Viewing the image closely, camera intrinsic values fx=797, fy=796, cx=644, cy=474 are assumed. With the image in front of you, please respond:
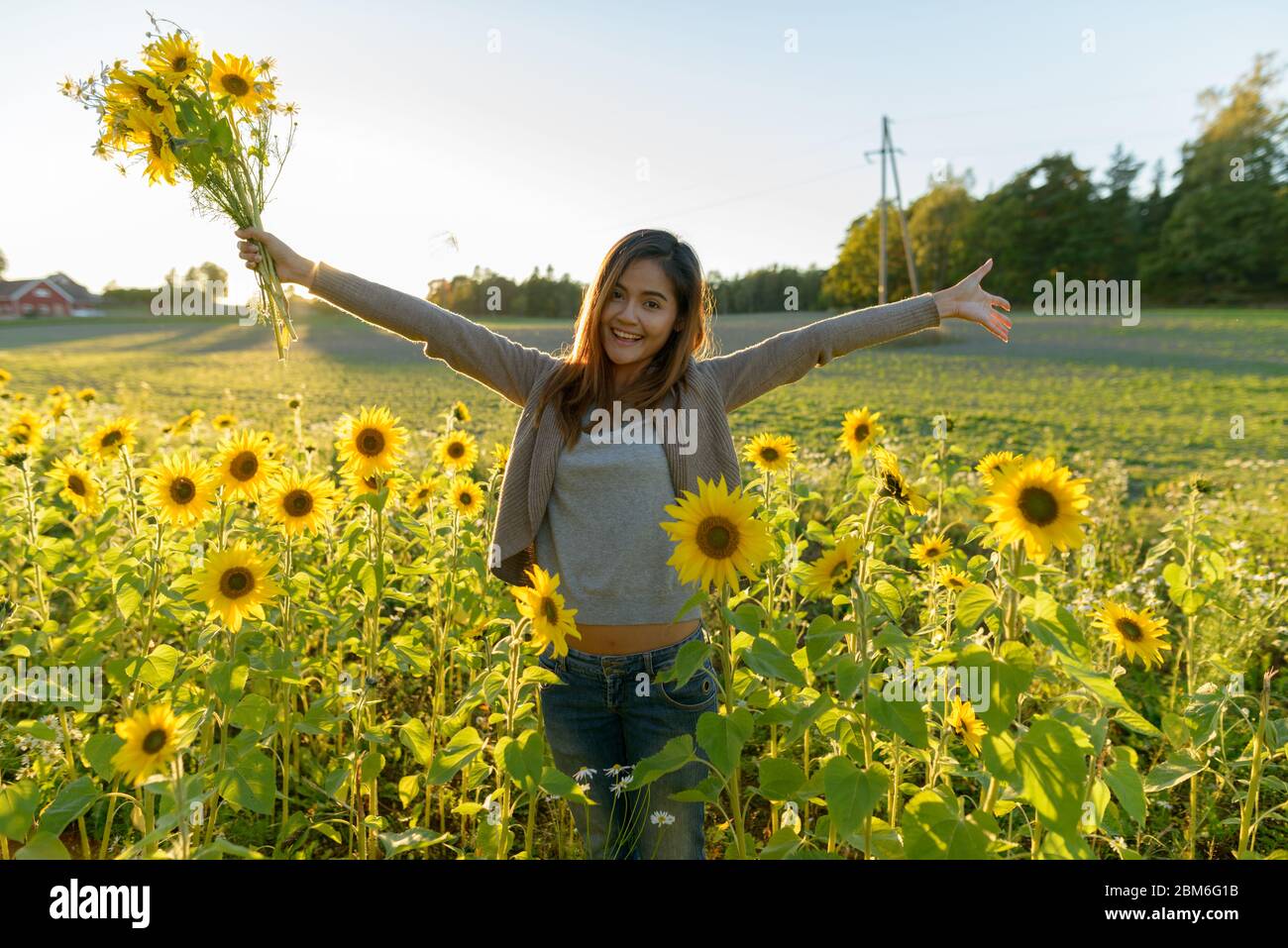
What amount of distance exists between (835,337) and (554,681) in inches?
58.2

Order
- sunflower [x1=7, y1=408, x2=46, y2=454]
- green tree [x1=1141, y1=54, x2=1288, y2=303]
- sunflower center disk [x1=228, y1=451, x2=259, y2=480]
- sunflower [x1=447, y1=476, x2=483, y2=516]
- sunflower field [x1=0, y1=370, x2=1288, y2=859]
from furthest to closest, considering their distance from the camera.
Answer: green tree [x1=1141, y1=54, x2=1288, y2=303] < sunflower [x1=7, y1=408, x2=46, y2=454] < sunflower [x1=447, y1=476, x2=483, y2=516] < sunflower center disk [x1=228, y1=451, x2=259, y2=480] < sunflower field [x1=0, y1=370, x2=1288, y2=859]

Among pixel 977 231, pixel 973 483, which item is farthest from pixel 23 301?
pixel 973 483

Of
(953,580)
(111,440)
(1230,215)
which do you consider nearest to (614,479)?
(953,580)

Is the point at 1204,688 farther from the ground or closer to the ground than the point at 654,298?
closer to the ground

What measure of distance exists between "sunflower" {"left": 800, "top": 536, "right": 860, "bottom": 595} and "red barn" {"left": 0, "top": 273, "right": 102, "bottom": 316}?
83.0m

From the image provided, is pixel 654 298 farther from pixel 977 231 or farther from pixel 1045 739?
pixel 977 231

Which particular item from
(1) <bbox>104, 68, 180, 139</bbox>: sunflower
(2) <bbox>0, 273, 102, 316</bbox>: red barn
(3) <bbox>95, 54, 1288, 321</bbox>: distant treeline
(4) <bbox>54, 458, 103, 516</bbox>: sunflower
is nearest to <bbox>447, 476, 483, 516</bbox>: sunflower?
(4) <bbox>54, 458, 103, 516</bbox>: sunflower

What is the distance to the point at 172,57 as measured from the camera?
229 cm

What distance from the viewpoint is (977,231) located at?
5159cm

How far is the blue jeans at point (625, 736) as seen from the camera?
2.31m

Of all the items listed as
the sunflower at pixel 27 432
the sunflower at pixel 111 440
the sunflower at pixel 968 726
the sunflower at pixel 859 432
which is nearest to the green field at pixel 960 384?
the sunflower at pixel 859 432

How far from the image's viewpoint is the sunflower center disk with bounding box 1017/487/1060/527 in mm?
1571

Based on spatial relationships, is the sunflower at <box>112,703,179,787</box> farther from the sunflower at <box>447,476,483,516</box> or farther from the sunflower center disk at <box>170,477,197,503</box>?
the sunflower at <box>447,476,483,516</box>
